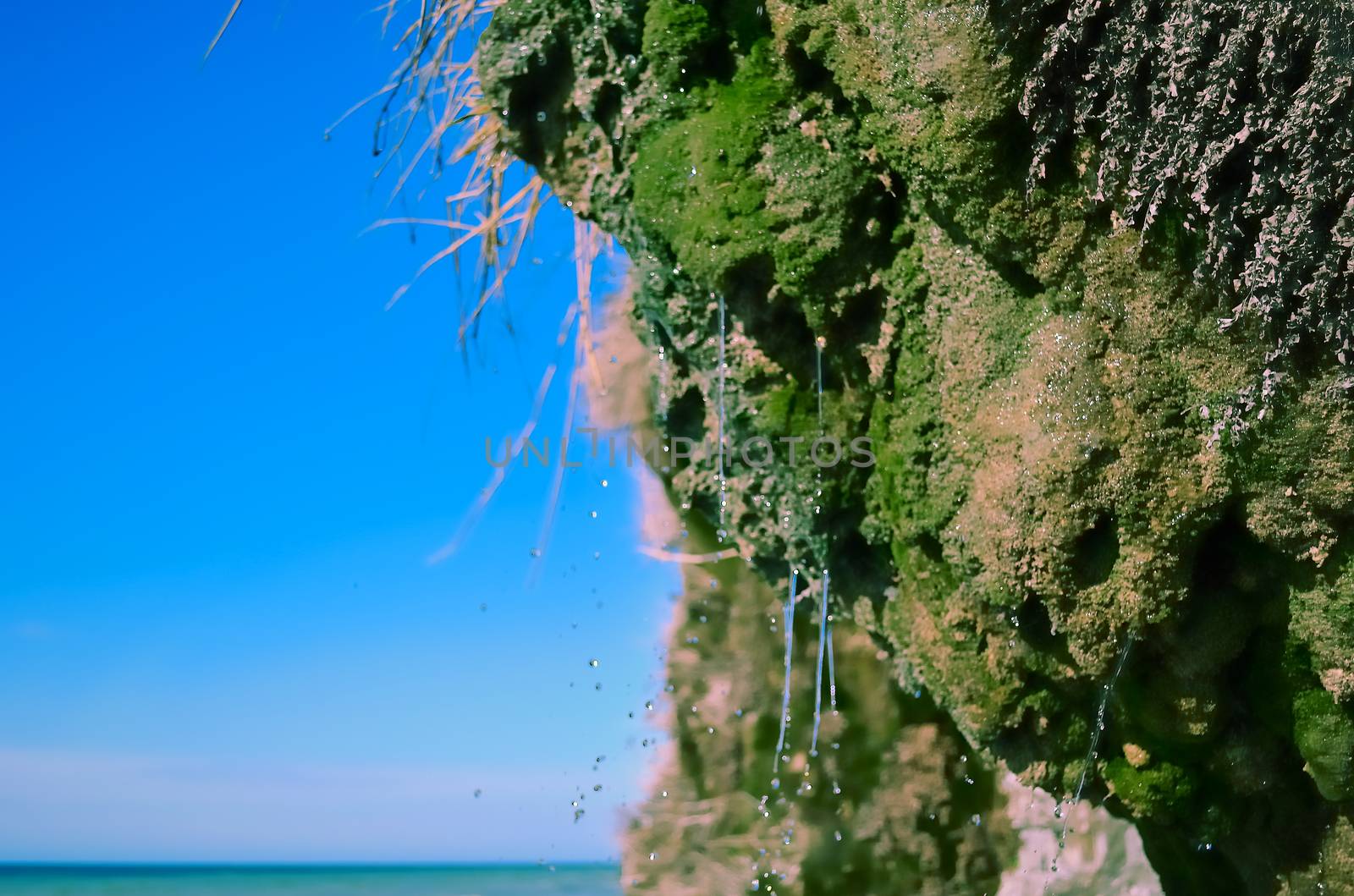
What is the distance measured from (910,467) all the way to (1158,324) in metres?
0.88

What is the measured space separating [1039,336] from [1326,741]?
4.22 ft

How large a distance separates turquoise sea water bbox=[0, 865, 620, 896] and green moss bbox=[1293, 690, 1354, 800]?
3053cm

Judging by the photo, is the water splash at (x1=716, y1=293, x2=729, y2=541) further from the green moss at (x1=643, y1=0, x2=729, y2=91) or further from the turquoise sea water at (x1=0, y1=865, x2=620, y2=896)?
the turquoise sea water at (x1=0, y1=865, x2=620, y2=896)

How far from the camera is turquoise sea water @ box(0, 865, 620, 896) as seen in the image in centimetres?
3819

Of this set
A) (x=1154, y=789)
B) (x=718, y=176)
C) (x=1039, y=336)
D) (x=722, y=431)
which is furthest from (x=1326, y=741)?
(x=718, y=176)

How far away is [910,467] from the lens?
350cm

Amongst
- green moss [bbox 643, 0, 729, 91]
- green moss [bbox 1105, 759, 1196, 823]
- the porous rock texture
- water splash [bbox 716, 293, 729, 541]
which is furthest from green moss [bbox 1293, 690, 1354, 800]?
green moss [bbox 643, 0, 729, 91]

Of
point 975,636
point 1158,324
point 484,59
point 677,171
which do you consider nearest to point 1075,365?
point 1158,324

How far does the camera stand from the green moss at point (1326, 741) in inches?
118

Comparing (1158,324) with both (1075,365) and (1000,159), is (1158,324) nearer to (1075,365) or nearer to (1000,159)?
(1075,365)

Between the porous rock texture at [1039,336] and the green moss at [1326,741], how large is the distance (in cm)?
1

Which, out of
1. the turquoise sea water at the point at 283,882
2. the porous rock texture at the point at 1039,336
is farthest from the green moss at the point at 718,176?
the turquoise sea water at the point at 283,882

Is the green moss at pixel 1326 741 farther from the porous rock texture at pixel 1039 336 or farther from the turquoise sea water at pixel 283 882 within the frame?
the turquoise sea water at pixel 283 882

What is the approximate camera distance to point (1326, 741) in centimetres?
302
